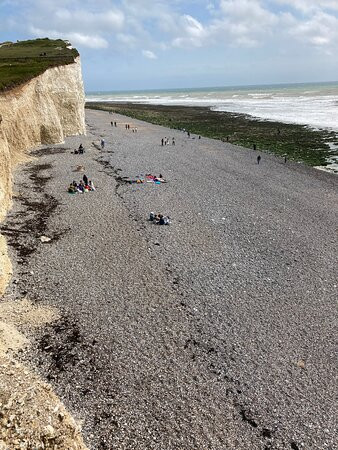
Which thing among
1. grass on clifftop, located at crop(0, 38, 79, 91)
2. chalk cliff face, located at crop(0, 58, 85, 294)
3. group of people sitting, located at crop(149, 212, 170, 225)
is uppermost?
grass on clifftop, located at crop(0, 38, 79, 91)

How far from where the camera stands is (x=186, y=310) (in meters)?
14.6

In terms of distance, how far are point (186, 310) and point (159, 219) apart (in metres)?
9.14

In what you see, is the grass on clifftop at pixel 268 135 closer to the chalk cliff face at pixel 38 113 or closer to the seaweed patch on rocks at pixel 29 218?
the chalk cliff face at pixel 38 113

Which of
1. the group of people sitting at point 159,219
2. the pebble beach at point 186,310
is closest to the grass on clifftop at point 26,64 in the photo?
the pebble beach at point 186,310

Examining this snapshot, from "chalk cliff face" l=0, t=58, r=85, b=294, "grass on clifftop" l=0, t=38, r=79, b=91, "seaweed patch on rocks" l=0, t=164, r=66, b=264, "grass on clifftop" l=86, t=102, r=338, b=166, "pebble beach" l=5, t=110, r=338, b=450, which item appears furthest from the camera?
"grass on clifftop" l=86, t=102, r=338, b=166

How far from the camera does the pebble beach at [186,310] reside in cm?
1013

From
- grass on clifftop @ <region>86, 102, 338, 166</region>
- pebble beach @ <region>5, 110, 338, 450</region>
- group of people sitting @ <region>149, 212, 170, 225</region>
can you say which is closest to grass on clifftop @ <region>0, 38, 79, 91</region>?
pebble beach @ <region>5, 110, 338, 450</region>

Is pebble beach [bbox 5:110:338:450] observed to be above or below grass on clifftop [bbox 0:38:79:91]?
below

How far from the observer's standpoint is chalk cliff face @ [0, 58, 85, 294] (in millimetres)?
31798

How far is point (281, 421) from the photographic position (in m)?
10.2

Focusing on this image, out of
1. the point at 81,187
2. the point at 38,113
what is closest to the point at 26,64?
the point at 38,113

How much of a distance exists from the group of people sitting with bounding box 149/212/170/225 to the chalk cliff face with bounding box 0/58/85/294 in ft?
30.2

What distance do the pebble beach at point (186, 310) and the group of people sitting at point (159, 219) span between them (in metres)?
0.53

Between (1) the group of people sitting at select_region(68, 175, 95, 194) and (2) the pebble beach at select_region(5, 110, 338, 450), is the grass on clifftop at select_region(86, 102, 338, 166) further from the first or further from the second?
(1) the group of people sitting at select_region(68, 175, 95, 194)
